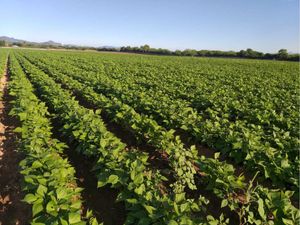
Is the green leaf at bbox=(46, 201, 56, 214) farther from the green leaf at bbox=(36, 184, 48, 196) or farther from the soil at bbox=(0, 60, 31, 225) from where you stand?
the soil at bbox=(0, 60, 31, 225)

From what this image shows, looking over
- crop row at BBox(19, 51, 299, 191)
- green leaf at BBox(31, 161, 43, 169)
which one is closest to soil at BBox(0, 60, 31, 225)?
green leaf at BBox(31, 161, 43, 169)

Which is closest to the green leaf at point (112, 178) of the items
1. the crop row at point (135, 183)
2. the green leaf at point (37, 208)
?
the crop row at point (135, 183)

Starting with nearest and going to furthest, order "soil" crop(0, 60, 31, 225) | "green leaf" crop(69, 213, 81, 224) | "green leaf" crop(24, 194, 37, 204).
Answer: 1. "green leaf" crop(69, 213, 81, 224)
2. "green leaf" crop(24, 194, 37, 204)
3. "soil" crop(0, 60, 31, 225)

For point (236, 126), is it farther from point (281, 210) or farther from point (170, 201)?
point (170, 201)

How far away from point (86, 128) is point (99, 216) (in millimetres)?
2033

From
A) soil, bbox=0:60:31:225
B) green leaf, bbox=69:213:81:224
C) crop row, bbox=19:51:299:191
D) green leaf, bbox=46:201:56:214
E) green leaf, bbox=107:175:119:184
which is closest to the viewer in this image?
green leaf, bbox=69:213:81:224

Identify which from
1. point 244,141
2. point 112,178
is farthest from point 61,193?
point 244,141

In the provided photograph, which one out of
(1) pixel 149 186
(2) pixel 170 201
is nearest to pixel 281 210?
(2) pixel 170 201

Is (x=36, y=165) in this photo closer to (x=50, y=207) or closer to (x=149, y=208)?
(x=50, y=207)

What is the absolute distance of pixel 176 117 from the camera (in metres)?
7.13

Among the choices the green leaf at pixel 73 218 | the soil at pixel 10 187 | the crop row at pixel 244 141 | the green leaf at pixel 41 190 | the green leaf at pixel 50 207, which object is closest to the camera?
the green leaf at pixel 73 218

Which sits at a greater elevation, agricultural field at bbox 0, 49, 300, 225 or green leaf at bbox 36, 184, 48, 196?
green leaf at bbox 36, 184, 48, 196

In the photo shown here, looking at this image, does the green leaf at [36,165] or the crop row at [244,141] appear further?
the crop row at [244,141]

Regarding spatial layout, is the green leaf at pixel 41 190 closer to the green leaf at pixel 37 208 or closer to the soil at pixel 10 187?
the green leaf at pixel 37 208
